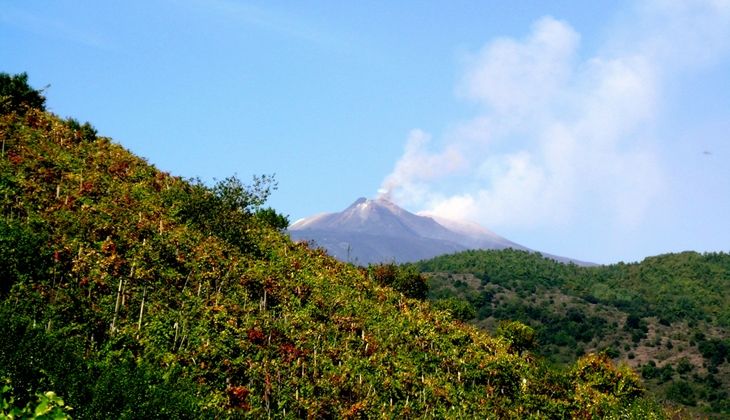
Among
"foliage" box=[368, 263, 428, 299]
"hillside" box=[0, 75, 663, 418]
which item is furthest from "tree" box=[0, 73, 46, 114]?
"foliage" box=[368, 263, 428, 299]

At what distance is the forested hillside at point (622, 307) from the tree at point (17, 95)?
44.6 metres

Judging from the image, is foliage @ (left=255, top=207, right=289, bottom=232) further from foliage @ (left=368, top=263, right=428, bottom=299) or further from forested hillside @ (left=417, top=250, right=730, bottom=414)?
forested hillside @ (left=417, top=250, right=730, bottom=414)

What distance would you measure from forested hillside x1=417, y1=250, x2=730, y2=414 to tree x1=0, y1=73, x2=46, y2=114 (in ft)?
146

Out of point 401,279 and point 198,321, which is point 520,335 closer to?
point 401,279

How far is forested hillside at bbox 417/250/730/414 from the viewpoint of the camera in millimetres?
92250

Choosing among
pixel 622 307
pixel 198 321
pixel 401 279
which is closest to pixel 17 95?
pixel 198 321

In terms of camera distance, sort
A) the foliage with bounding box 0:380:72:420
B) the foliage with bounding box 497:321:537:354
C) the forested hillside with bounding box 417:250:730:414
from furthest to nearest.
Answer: the forested hillside with bounding box 417:250:730:414 < the foliage with bounding box 497:321:537:354 < the foliage with bounding box 0:380:72:420

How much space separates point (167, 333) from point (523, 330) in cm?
4523

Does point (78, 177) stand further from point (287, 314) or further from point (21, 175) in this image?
point (287, 314)

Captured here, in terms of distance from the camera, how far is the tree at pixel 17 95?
148 ft

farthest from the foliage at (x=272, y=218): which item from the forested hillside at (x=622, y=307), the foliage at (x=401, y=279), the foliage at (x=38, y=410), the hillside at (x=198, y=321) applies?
the foliage at (x=38, y=410)

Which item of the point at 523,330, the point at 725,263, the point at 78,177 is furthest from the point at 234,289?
the point at 725,263

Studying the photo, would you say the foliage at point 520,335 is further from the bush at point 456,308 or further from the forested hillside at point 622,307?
the forested hillside at point 622,307

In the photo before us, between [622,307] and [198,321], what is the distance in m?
124
